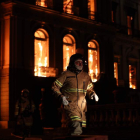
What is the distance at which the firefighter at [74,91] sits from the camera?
6.75 m

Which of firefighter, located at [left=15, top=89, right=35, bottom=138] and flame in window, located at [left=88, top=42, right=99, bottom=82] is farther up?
flame in window, located at [left=88, top=42, right=99, bottom=82]

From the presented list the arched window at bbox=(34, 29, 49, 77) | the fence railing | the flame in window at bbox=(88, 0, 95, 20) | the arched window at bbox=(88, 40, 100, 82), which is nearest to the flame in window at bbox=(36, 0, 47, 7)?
the arched window at bbox=(34, 29, 49, 77)

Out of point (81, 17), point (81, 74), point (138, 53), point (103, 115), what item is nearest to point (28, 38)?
point (81, 17)

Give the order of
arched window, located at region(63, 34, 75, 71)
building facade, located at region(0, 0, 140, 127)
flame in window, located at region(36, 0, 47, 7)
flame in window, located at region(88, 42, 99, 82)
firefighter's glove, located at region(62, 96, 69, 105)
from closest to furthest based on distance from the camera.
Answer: firefighter's glove, located at region(62, 96, 69, 105), building facade, located at region(0, 0, 140, 127), flame in window, located at region(36, 0, 47, 7), arched window, located at region(63, 34, 75, 71), flame in window, located at region(88, 42, 99, 82)

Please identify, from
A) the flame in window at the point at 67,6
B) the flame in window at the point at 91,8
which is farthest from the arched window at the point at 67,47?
the flame in window at the point at 91,8

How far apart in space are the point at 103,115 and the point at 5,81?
9913mm

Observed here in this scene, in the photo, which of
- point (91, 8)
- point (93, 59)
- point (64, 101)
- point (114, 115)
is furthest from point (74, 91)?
point (91, 8)

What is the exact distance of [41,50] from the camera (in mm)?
26359

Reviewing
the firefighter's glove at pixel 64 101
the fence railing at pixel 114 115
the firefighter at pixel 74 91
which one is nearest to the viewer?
the firefighter's glove at pixel 64 101

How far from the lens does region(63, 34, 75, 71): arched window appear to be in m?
28.0

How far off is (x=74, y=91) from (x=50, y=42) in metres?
19.9

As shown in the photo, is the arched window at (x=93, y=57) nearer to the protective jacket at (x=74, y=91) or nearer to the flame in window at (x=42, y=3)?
the flame in window at (x=42, y=3)

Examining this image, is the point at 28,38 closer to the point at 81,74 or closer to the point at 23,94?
the point at 23,94

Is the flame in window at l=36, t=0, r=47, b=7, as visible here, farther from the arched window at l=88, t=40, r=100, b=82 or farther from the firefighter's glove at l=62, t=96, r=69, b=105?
the firefighter's glove at l=62, t=96, r=69, b=105
